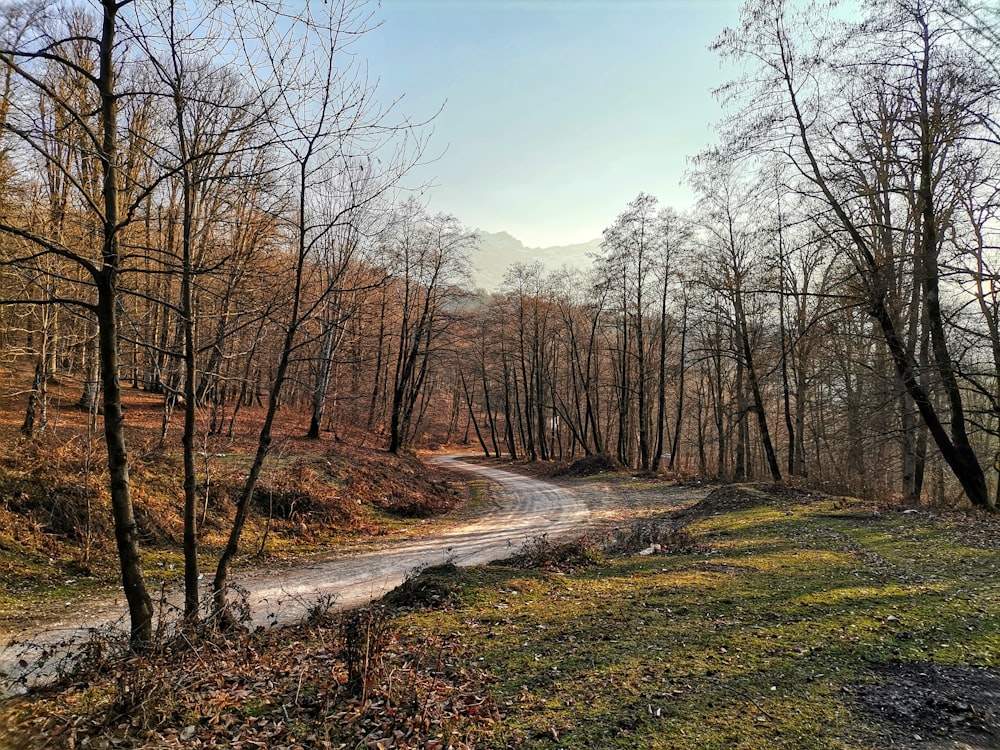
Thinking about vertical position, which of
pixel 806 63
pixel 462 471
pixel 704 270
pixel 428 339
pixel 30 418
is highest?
pixel 806 63

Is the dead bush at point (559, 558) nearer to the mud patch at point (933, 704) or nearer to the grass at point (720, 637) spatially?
the grass at point (720, 637)

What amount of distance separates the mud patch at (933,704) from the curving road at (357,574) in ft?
19.2

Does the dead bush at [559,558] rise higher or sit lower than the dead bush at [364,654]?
lower

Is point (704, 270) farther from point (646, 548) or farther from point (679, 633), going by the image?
point (679, 633)

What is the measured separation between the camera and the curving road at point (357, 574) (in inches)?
255

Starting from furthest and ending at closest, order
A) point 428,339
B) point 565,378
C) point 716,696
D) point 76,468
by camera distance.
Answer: point 565,378, point 428,339, point 76,468, point 716,696

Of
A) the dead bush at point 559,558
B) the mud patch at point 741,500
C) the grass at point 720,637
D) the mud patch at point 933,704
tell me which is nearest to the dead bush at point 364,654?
the grass at point 720,637

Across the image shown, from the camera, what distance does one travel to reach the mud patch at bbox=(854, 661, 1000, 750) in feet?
11.4

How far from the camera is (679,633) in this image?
541 cm

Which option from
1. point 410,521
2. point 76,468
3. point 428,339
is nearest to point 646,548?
point 410,521

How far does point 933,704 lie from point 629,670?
2233 mm

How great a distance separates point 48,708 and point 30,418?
12.9 m

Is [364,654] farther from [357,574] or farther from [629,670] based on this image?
[357,574]

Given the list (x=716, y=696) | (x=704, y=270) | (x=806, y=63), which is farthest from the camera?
(x=704, y=270)
